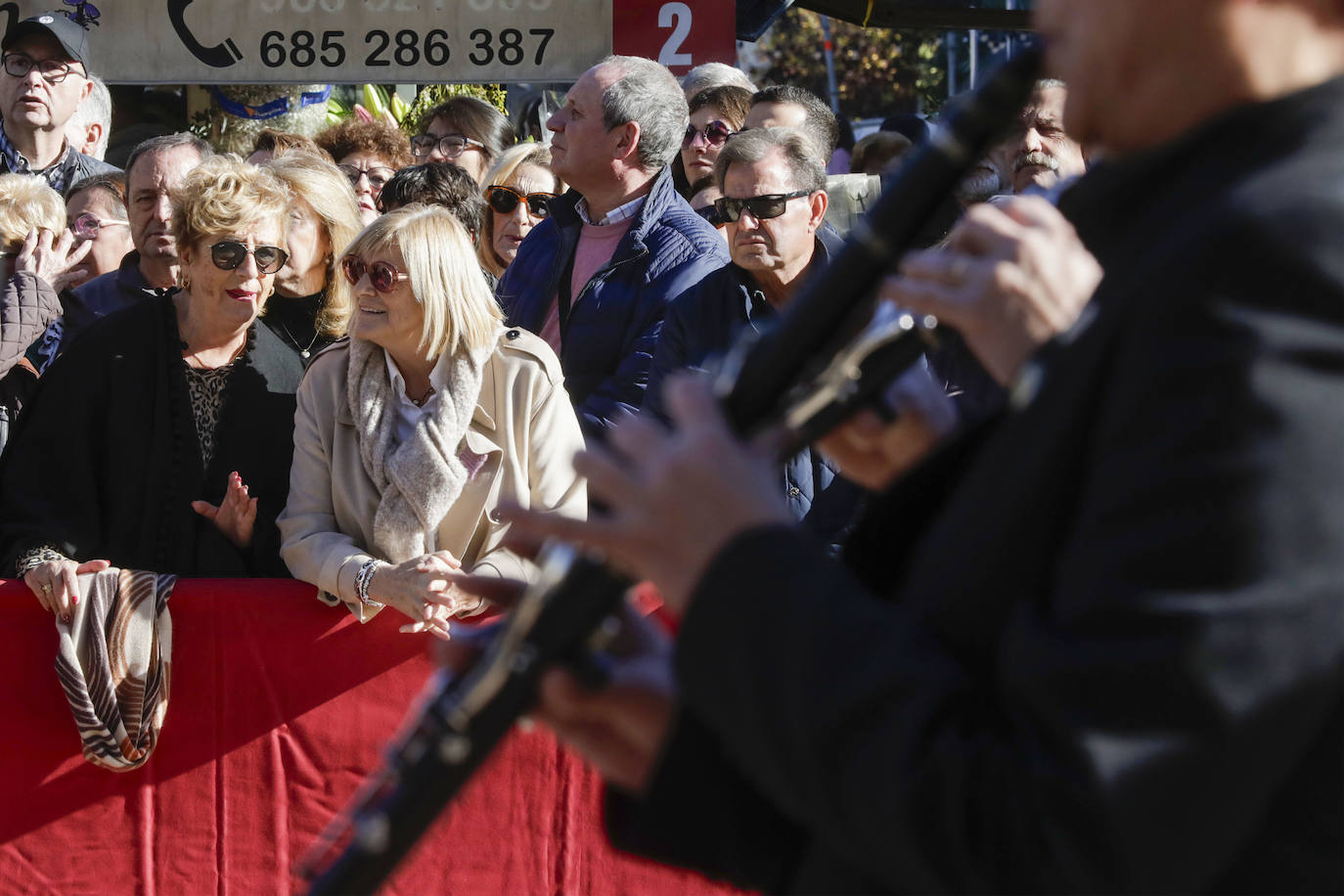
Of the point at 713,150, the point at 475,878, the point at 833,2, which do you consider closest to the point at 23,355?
the point at 475,878

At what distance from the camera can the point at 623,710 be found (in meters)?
1.14

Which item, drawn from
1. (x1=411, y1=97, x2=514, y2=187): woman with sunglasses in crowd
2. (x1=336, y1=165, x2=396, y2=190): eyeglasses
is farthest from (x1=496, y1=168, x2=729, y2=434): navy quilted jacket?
(x1=411, y1=97, x2=514, y2=187): woman with sunglasses in crowd

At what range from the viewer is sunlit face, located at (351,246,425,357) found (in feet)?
13.2

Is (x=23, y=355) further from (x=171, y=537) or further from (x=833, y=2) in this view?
(x=833, y=2)

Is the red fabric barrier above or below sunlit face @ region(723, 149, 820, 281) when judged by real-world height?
below

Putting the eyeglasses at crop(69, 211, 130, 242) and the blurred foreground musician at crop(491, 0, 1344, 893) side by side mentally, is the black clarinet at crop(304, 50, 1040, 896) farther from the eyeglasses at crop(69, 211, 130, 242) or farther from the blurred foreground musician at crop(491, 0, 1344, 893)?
the eyeglasses at crop(69, 211, 130, 242)

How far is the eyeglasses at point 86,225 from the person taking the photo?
5965 mm

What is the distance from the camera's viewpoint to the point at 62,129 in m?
6.66

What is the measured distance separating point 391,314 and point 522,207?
2358 millimetres

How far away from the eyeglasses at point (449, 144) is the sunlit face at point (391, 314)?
11.3ft

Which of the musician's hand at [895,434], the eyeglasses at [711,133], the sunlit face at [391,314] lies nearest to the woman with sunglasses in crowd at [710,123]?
the eyeglasses at [711,133]

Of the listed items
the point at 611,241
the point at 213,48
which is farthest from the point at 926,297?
the point at 213,48

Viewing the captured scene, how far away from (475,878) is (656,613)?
0.84m

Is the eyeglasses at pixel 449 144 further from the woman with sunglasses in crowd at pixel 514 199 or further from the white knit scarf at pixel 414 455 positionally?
the white knit scarf at pixel 414 455
